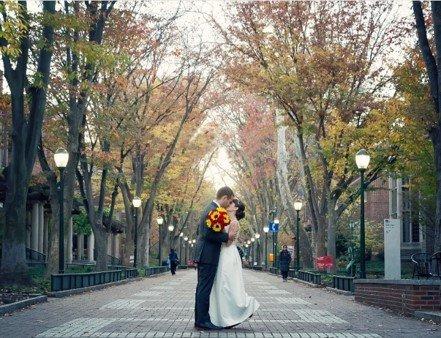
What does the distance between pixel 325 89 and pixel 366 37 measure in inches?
92.8

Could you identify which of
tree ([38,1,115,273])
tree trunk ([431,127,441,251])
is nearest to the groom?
tree trunk ([431,127,441,251])

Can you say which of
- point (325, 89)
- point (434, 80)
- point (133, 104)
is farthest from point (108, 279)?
point (434, 80)

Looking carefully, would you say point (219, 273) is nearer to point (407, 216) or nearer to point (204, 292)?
point (204, 292)

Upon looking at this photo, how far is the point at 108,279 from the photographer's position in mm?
30391

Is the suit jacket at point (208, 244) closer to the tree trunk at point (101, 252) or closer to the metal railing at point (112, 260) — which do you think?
the tree trunk at point (101, 252)

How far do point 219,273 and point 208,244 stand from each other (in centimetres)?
43

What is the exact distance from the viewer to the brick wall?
14086 mm

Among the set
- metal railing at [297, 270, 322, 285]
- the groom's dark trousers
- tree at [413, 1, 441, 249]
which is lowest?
metal railing at [297, 270, 322, 285]

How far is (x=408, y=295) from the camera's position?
14547 millimetres

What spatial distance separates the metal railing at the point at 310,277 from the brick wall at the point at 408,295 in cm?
1277

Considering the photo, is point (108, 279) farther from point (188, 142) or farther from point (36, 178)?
point (188, 142)

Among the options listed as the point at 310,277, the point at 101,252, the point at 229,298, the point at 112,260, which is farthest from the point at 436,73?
the point at 112,260

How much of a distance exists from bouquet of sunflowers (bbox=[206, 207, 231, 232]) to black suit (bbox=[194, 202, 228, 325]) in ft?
0.21

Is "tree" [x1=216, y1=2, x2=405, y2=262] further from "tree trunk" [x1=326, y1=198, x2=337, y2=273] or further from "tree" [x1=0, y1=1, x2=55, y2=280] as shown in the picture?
"tree" [x1=0, y1=1, x2=55, y2=280]
